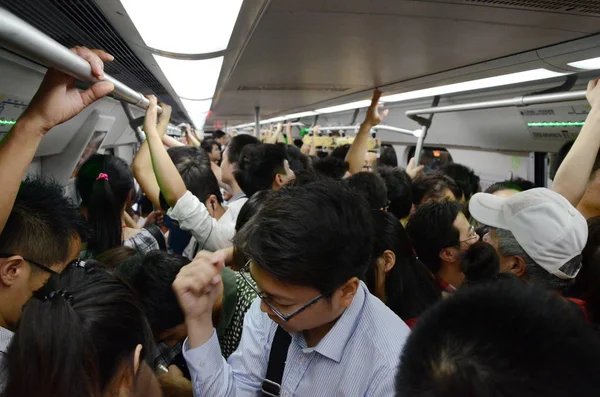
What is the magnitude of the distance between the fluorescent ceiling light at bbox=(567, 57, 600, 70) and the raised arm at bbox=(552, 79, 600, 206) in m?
0.38

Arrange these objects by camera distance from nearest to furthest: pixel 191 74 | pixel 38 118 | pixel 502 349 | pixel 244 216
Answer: pixel 502 349
pixel 38 118
pixel 244 216
pixel 191 74

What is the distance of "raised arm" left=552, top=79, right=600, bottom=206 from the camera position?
211cm

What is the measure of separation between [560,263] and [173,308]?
4.90 ft

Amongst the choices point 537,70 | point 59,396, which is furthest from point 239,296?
point 537,70

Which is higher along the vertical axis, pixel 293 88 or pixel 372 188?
pixel 293 88

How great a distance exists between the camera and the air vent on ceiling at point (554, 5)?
156 centimetres

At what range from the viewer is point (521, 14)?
1.71 meters

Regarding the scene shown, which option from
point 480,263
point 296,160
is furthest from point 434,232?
point 296,160

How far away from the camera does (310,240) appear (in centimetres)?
117

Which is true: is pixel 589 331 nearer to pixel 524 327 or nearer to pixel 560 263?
pixel 524 327

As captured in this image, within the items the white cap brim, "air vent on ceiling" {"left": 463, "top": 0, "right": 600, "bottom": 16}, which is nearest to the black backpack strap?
the white cap brim

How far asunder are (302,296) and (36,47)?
90cm

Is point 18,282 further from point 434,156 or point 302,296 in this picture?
point 434,156

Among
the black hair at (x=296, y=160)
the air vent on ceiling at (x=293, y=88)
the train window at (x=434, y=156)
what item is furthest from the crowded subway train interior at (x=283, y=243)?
the train window at (x=434, y=156)
